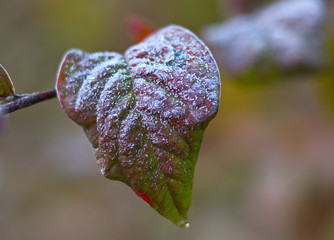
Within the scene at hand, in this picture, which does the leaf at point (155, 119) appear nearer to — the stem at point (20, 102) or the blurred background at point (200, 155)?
the stem at point (20, 102)

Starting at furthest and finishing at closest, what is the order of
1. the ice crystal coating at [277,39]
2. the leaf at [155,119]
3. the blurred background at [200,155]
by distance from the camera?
the blurred background at [200,155] < the ice crystal coating at [277,39] < the leaf at [155,119]

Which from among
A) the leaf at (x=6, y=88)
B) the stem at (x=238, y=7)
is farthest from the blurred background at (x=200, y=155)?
the leaf at (x=6, y=88)

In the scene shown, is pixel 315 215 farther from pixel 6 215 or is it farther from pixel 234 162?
pixel 6 215

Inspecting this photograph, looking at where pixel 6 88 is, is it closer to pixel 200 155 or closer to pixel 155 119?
pixel 155 119

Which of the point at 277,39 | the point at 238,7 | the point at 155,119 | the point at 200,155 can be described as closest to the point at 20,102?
the point at 155,119

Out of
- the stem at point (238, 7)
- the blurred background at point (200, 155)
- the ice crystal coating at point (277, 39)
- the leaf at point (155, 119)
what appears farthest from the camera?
the blurred background at point (200, 155)

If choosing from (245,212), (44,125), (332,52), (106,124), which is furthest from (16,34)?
(106,124)
